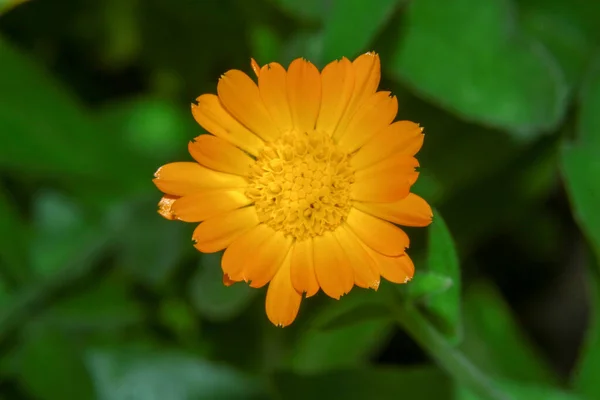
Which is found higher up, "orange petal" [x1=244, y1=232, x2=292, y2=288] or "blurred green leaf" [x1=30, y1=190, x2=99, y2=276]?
"orange petal" [x1=244, y1=232, x2=292, y2=288]

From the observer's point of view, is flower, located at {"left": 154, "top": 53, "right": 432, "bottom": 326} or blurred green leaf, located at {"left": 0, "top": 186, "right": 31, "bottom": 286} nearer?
flower, located at {"left": 154, "top": 53, "right": 432, "bottom": 326}

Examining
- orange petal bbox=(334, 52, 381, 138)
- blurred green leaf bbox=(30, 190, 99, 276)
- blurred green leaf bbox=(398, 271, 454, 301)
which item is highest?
orange petal bbox=(334, 52, 381, 138)

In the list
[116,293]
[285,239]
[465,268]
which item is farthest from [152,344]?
[285,239]

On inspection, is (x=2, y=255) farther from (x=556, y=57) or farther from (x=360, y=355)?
(x=556, y=57)

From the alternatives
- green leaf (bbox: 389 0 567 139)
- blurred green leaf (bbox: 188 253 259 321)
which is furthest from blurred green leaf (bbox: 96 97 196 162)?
green leaf (bbox: 389 0 567 139)

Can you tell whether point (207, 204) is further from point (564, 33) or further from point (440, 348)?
point (564, 33)

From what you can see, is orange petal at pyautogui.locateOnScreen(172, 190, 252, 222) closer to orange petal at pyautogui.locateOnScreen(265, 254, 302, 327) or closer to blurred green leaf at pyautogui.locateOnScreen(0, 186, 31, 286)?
orange petal at pyautogui.locateOnScreen(265, 254, 302, 327)

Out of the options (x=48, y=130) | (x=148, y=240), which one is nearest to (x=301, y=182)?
(x=148, y=240)
